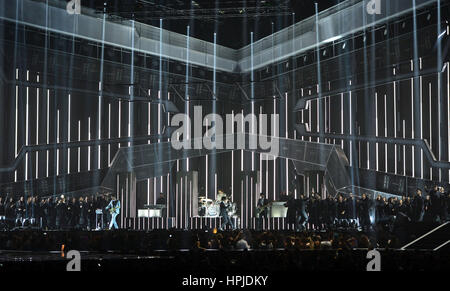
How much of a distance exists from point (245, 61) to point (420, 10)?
8680 mm

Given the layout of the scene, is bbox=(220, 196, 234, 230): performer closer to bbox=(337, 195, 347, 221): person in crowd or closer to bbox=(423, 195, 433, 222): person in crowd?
bbox=(337, 195, 347, 221): person in crowd

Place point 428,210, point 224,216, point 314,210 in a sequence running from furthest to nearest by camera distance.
Answer: point 224,216 → point 314,210 → point 428,210

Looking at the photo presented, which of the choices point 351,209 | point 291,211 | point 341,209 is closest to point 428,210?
point 351,209

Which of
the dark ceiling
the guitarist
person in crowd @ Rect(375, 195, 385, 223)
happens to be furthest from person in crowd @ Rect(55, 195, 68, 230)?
person in crowd @ Rect(375, 195, 385, 223)

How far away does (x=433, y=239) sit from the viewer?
10367mm

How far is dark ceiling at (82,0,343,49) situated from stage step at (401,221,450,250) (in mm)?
8341

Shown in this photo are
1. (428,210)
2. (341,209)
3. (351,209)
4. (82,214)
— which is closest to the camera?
(428,210)

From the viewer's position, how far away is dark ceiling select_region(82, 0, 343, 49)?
1694cm

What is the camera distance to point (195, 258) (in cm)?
581

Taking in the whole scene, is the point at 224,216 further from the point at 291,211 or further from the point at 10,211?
the point at 10,211

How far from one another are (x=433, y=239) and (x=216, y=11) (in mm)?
9592
